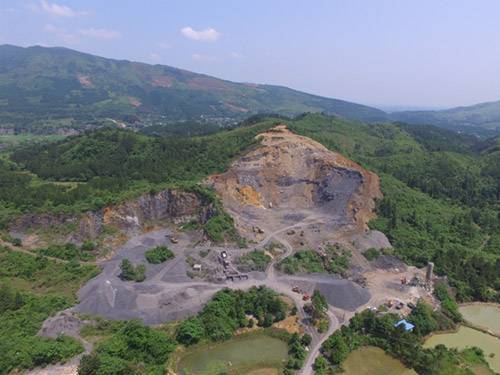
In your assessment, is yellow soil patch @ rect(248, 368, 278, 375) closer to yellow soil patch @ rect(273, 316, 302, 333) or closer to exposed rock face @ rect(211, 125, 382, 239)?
yellow soil patch @ rect(273, 316, 302, 333)

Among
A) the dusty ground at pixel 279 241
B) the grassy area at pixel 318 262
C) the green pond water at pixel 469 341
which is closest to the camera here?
the green pond water at pixel 469 341

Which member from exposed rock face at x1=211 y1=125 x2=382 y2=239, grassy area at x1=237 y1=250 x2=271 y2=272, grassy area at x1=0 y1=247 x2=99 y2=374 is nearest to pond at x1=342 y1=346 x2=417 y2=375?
grassy area at x1=237 y1=250 x2=271 y2=272

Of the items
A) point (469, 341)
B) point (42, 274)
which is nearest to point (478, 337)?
point (469, 341)

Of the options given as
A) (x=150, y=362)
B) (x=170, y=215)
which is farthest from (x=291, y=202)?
(x=150, y=362)

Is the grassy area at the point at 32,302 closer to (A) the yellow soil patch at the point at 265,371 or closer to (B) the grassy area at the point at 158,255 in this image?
(B) the grassy area at the point at 158,255

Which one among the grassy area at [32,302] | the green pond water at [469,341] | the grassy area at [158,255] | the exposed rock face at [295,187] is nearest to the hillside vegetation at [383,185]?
the exposed rock face at [295,187]

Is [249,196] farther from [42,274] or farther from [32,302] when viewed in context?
[32,302]
